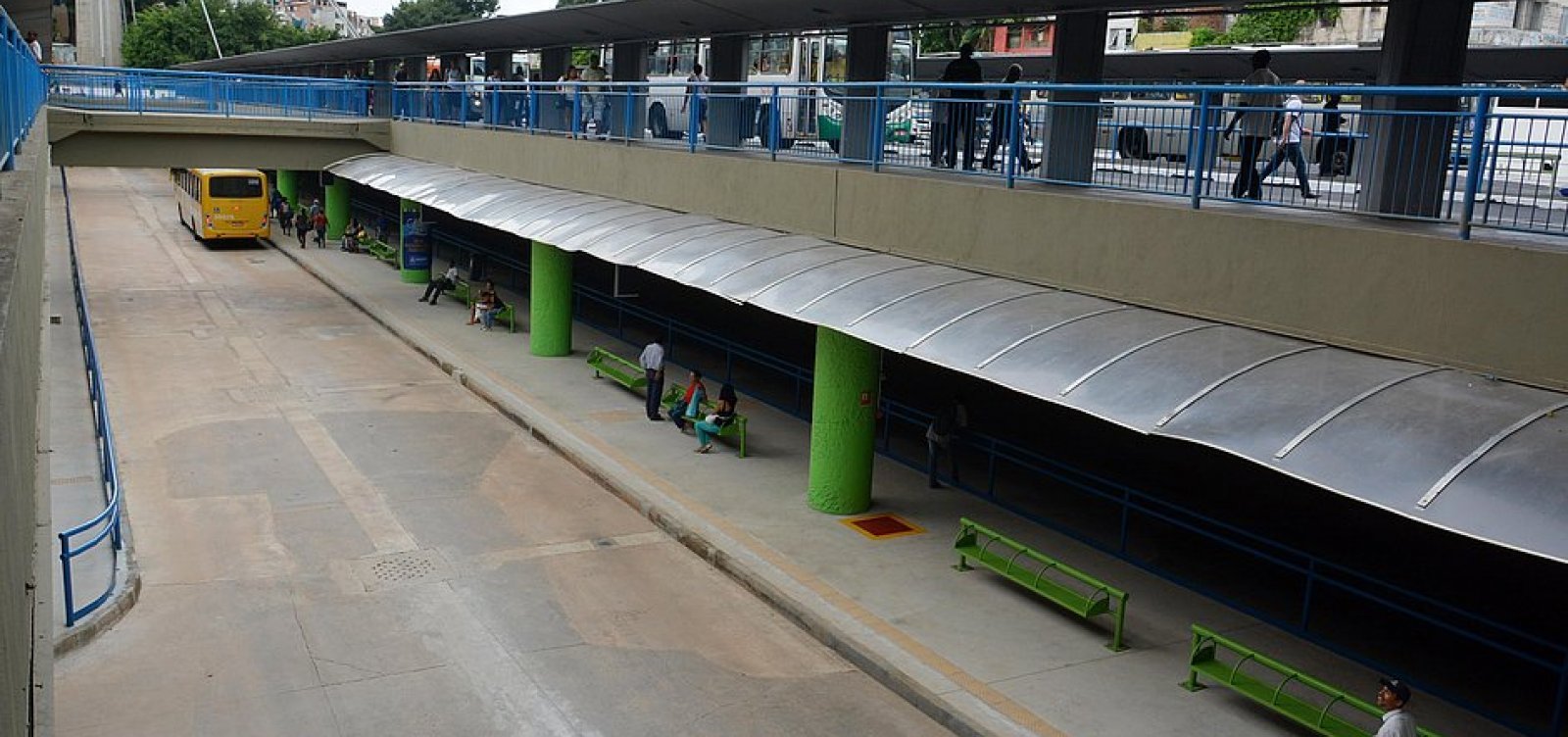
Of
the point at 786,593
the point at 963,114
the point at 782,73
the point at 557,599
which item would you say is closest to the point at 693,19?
the point at 963,114

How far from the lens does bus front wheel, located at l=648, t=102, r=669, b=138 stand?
81.1ft

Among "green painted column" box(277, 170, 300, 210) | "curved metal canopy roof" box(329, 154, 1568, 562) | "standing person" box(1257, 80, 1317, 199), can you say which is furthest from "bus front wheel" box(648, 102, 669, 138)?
"green painted column" box(277, 170, 300, 210)

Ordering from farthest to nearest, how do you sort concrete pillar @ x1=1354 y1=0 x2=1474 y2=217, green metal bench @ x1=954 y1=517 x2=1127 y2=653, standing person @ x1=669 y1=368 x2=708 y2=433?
standing person @ x1=669 y1=368 x2=708 y2=433 < green metal bench @ x1=954 y1=517 x2=1127 y2=653 < concrete pillar @ x1=1354 y1=0 x2=1474 y2=217

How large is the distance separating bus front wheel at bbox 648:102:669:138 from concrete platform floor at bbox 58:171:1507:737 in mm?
6391

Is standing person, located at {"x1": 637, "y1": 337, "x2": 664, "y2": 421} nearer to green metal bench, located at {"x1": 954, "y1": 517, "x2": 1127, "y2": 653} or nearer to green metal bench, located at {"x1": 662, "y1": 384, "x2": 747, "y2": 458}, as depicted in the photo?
green metal bench, located at {"x1": 662, "y1": 384, "x2": 747, "y2": 458}

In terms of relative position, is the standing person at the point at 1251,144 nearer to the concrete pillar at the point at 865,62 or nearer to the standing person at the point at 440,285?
the concrete pillar at the point at 865,62

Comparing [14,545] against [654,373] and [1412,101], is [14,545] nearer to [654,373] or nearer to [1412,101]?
[1412,101]

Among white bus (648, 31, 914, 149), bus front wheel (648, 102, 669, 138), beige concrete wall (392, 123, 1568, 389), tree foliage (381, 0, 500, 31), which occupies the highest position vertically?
tree foliage (381, 0, 500, 31)

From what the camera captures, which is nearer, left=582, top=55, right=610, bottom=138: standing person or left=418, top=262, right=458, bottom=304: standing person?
left=582, top=55, right=610, bottom=138: standing person

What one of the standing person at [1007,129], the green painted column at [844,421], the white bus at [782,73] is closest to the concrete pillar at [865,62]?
the white bus at [782,73]

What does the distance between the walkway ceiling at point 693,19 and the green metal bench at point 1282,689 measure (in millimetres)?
7238

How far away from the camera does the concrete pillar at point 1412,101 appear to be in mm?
10820

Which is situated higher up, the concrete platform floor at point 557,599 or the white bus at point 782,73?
the white bus at point 782,73

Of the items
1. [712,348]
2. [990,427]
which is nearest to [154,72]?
[712,348]
